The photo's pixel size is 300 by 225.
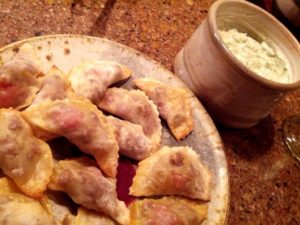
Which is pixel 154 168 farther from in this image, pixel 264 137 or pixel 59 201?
pixel 264 137

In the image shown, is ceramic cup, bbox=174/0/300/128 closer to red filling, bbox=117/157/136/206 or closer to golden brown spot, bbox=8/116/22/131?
red filling, bbox=117/157/136/206

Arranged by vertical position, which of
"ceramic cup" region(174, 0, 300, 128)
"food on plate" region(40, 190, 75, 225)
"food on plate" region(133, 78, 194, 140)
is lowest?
"food on plate" region(40, 190, 75, 225)

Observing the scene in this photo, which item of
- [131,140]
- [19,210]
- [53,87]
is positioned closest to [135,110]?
[131,140]

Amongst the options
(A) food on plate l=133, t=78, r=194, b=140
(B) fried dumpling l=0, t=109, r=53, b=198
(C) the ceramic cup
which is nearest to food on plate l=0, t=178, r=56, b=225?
(B) fried dumpling l=0, t=109, r=53, b=198

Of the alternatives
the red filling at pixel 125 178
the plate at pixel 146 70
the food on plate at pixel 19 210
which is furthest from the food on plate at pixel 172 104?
the food on plate at pixel 19 210

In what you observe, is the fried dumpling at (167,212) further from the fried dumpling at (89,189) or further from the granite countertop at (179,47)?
the granite countertop at (179,47)

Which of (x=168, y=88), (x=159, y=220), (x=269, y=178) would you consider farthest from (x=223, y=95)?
(x=159, y=220)
